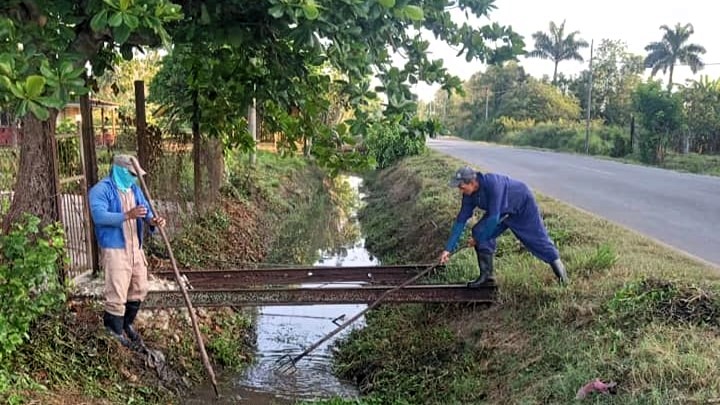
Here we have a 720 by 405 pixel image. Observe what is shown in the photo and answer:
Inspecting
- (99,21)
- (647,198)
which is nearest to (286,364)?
(99,21)

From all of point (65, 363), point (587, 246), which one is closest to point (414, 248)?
point (587, 246)

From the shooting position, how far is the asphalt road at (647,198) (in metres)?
8.52

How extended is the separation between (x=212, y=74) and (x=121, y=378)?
120 inches

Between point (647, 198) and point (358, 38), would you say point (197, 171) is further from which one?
point (647, 198)

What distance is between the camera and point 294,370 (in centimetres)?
653

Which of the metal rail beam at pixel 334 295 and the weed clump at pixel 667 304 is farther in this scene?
the metal rail beam at pixel 334 295

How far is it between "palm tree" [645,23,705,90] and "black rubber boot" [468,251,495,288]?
4931 centimetres

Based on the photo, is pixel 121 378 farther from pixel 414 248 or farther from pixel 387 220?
pixel 387 220

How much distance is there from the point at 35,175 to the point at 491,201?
4.01 meters

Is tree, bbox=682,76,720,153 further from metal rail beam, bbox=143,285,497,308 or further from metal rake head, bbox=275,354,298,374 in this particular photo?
metal rake head, bbox=275,354,298,374

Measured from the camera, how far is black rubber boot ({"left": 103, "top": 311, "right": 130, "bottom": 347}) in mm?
4898

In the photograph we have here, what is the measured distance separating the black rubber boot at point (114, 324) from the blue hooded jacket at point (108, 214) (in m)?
0.63

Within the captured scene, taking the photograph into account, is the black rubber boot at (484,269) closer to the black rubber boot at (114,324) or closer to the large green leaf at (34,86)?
the black rubber boot at (114,324)

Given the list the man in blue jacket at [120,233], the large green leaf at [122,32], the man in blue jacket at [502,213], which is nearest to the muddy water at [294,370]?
the man in blue jacket at [120,233]
